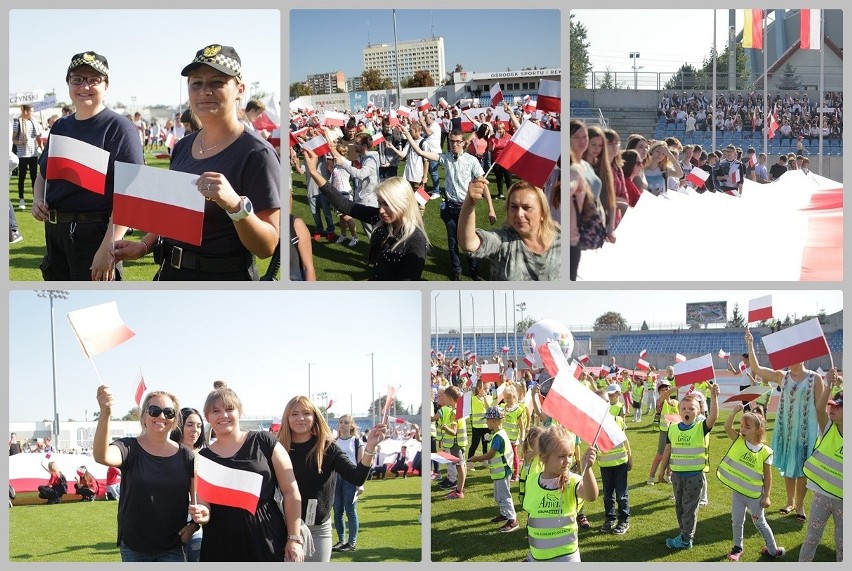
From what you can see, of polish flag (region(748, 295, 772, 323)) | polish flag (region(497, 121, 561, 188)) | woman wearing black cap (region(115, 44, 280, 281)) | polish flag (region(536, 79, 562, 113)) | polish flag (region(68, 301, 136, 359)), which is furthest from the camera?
polish flag (region(748, 295, 772, 323))

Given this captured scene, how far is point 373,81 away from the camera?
7.00m

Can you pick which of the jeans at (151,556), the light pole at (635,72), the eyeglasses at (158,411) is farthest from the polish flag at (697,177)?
the jeans at (151,556)

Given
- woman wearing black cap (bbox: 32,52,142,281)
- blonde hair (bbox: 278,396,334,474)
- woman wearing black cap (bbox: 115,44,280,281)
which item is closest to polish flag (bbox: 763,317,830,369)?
blonde hair (bbox: 278,396,334,474)

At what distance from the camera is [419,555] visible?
694cm

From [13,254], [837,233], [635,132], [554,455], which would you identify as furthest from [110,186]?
[837,233]

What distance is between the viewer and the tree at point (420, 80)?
7055 millimetres

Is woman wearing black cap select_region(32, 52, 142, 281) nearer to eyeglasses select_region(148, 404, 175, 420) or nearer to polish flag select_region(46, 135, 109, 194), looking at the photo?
polish flag select_region(46, 135, 109, 194)

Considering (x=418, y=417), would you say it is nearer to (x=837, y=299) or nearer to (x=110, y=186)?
(x=110, y=186)

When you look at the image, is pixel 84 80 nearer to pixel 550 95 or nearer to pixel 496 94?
pixel 496 94

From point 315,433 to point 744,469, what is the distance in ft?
10.6

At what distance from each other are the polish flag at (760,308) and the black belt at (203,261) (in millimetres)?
3628

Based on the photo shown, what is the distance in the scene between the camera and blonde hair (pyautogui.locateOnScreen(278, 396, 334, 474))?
584 centimetres

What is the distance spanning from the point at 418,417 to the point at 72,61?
10.9 feet

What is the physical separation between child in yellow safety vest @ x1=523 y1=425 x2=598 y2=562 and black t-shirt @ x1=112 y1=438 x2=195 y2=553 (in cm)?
206
